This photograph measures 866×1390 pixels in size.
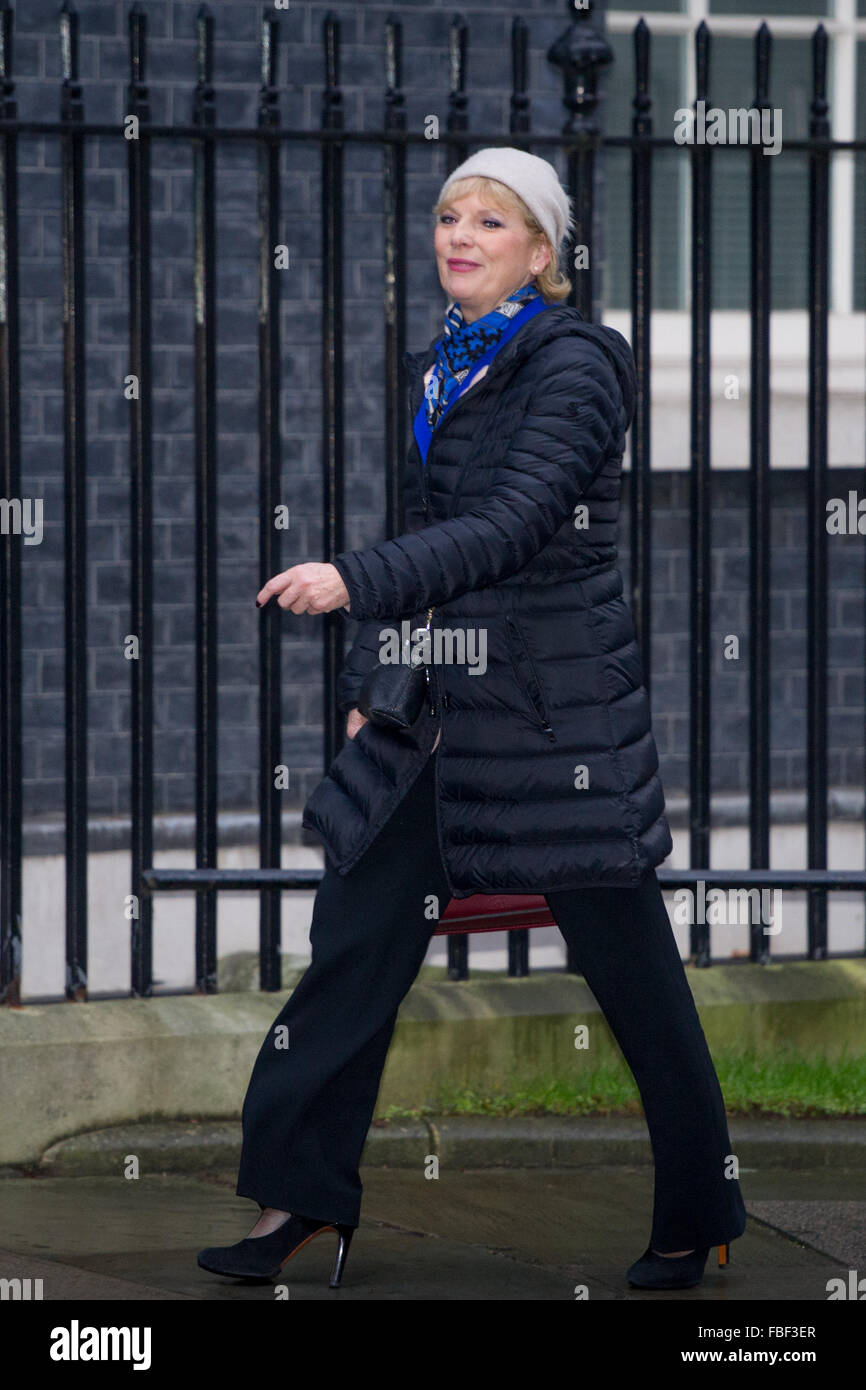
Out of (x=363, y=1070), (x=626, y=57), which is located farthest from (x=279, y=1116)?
(x=626, y=57)

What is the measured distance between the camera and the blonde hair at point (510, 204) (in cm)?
344

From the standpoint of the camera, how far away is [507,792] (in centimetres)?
341

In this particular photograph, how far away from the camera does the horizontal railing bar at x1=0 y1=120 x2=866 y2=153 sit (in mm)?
4441

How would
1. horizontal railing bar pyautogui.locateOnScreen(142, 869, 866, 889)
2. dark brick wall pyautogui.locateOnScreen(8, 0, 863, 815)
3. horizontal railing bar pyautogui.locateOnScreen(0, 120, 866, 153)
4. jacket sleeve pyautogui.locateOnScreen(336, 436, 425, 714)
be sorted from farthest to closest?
dark brick wall pyautogui.locateOnScreen(8, 0, 863, 815)
horizontal railing bar pyautogui.locateOnScreen(142, 869, 866, 889)
horizontal railing bar pyautogui.locateOnScreen(0, 120, 866, 153)
jacket sleeve pyautogui.locateOnScreen(336, 436, 425, 714)

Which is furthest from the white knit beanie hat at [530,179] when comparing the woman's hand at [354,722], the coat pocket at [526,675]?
the woman's hand at [354,722]

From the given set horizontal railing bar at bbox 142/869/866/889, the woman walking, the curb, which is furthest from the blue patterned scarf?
the curb

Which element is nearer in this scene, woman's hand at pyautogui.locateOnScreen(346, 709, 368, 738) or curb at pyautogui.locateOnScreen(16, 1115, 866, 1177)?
woman's hand at pyautogui.locateOnScreen(346, 709, 368, 738)

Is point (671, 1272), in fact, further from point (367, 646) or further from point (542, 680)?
point (367, 646)

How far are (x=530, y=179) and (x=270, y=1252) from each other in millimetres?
1943

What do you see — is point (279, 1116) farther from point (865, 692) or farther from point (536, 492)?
point (865, 692)

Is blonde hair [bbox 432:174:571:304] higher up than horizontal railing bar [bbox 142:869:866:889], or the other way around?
blonde hair [bbox 432:174:571:304]

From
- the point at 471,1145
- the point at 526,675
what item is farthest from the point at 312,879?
the point at 526,675

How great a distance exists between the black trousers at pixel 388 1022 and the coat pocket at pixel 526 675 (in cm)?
23

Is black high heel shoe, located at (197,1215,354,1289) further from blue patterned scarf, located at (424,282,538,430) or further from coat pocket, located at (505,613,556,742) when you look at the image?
blue patterned scarf, located at (424,282,538,430)
